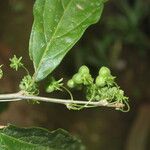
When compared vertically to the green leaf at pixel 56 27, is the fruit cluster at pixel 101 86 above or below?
below

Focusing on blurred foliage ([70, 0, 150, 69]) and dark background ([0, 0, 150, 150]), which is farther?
blurred foliage ([70, 0, 150, 69])

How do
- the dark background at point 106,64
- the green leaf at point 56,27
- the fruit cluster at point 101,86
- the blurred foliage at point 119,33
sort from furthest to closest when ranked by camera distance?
1. the blurred foliage at point 119,33
2. the dark background at point 106,64
3. the green leaf at point 56,27
4. the fruit cluster at point 101,86

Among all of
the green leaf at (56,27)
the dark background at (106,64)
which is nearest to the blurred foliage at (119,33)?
the dark background at (106,64)

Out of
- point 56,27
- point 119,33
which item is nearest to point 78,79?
point 56,27

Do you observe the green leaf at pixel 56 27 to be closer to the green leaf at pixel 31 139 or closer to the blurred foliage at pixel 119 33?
the green leaf at pixel 31 139

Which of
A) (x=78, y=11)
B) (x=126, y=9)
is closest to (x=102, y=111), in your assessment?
(x=126, y=9)

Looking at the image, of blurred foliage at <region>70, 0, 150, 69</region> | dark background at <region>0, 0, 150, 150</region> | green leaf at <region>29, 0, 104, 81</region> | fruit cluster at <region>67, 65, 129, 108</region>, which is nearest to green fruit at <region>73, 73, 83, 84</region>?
Result: fruit cluster at <region>67, 65, 129, 108</region>

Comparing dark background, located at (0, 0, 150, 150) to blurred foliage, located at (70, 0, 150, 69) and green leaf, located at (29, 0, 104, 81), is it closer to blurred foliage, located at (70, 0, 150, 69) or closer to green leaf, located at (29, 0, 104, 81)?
blurred foliage, located at (70, 0, 150, 69)
